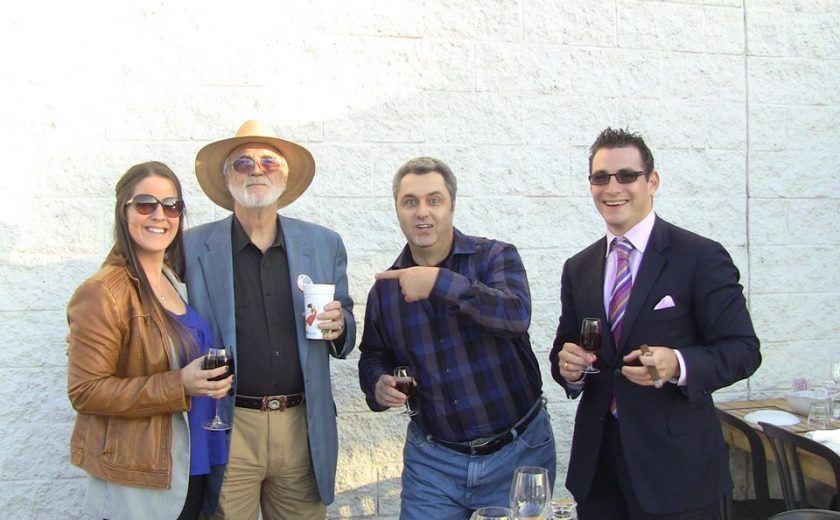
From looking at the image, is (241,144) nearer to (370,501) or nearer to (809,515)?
(370,501)

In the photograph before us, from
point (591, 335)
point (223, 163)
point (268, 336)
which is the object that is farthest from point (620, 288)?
point (223, 163)

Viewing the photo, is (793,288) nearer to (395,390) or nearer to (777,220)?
(777,220)

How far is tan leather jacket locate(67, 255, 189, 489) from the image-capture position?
2.56m

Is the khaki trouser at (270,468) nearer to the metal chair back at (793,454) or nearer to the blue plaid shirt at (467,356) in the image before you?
the blue plaid shirt at (467,356)

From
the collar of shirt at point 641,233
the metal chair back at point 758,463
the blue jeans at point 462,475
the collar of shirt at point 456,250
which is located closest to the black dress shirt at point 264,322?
the collar of shirt at point 456,250

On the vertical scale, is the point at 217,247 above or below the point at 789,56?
below

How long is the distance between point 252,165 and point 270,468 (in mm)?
1296

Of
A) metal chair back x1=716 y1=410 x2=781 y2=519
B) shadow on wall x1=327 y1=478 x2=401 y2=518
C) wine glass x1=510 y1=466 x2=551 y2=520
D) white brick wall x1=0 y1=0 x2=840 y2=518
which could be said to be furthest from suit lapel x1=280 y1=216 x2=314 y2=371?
metal chair back x1=716 y1=410 x2=781 y2=519

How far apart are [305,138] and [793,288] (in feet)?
10.7

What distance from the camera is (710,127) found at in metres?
4.61

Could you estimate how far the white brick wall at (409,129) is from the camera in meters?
3.85

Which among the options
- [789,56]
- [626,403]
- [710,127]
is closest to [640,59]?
[710,127]

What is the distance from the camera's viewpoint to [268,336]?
3023 mm

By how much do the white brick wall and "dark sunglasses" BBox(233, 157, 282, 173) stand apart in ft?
3.06
